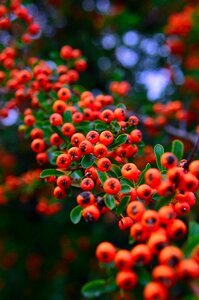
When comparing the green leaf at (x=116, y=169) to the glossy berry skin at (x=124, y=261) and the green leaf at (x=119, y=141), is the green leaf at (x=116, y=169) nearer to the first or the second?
the green leaf at (x=119, y=141)

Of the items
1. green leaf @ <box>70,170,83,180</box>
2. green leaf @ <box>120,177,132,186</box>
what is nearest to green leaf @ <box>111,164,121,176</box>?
green leaf @ <box>120,177,132,186</box>

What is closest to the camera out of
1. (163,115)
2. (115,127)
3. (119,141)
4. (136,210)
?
(136,210)

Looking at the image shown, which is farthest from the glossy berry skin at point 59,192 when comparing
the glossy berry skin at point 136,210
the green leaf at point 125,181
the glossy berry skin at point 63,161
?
the glossy berry skin at point 136,210

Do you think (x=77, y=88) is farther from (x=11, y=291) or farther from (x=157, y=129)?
(x=11, y=291)

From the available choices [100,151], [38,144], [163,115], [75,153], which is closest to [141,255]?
[100,151]

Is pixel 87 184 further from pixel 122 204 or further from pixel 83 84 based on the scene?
pixel 83 84

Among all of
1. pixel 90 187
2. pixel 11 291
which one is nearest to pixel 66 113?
pixel 90 187
